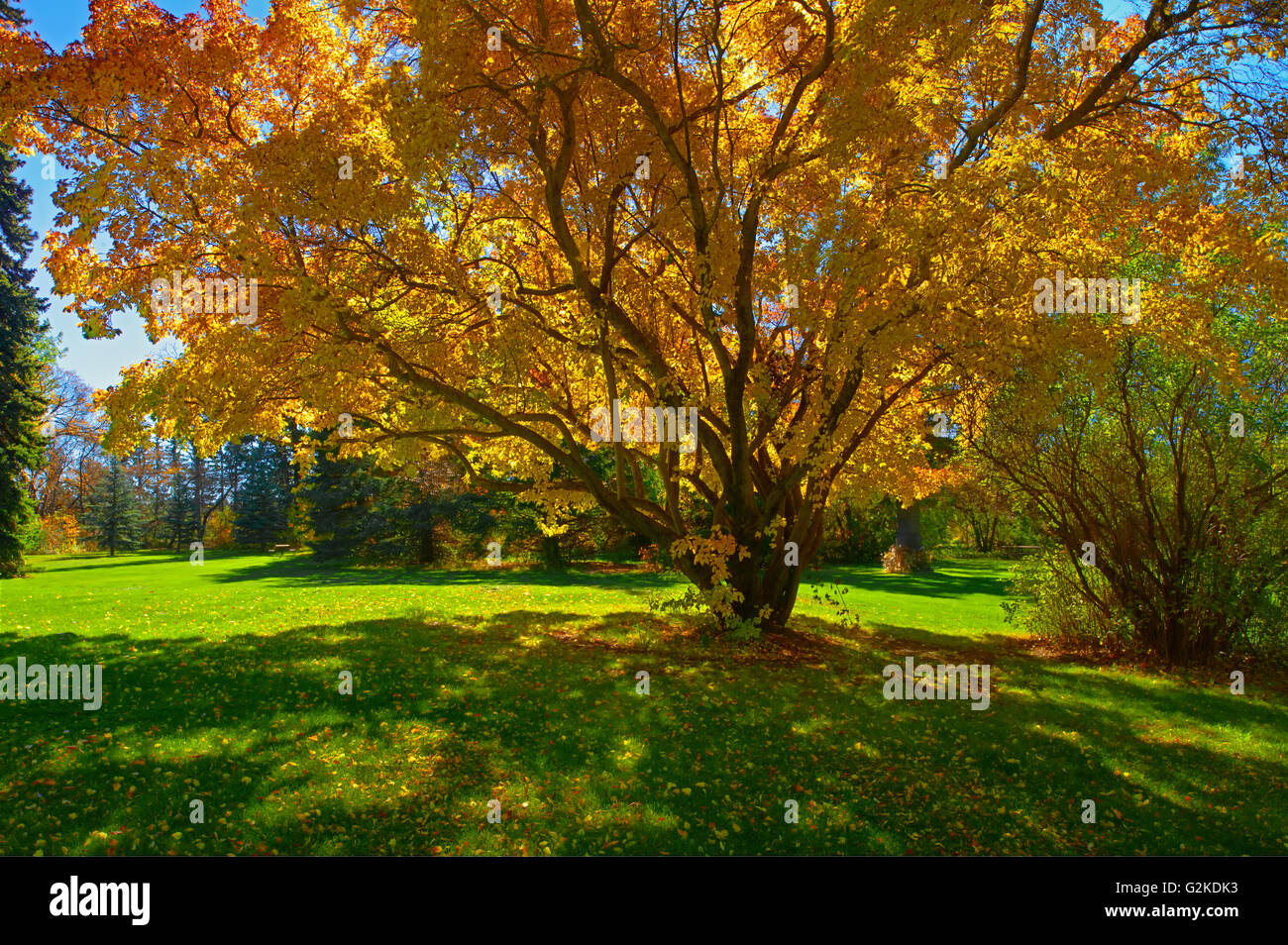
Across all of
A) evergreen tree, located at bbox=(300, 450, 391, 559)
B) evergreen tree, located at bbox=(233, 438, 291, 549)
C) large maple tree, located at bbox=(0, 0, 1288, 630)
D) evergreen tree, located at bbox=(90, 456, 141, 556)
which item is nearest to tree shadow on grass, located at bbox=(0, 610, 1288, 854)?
large maple tree, located at bbox=(0, 0, 1288, 630)

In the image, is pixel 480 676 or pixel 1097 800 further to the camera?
pixel 480 676

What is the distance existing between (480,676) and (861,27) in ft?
26.4

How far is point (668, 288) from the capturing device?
1071 centimetres

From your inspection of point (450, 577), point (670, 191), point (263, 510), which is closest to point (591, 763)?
point (670, 191)

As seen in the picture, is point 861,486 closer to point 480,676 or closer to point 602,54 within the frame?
point 480,676

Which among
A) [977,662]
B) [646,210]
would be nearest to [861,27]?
[646,210]

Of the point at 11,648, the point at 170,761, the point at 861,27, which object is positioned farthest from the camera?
the point at 11,648

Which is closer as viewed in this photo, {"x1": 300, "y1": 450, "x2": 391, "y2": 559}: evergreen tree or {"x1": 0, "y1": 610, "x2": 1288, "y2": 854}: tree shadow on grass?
{"x1": 0, "y1": 610, "x2": 1288, "y2": 854}: tree shadow on grass

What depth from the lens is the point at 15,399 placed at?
2216cm

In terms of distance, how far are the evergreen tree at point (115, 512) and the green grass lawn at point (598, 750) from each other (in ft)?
105

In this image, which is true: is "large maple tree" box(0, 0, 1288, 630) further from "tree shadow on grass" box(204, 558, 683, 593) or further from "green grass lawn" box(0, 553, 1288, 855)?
"tree shadow on grass" box(204, 558, 683, 593)

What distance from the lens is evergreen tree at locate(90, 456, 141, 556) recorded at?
37594 millimetres

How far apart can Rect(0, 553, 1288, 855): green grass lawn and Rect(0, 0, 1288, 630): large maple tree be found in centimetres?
268

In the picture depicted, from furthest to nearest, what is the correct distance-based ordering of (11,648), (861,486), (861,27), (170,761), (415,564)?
(415,564) → (861,486) → (11,648) → (861,27) → (170,761)
